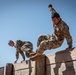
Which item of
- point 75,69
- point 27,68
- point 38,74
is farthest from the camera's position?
point 27,68

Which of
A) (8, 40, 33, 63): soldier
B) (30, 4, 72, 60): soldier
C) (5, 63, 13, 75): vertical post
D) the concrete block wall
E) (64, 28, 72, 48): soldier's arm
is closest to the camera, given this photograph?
the concrete block wall

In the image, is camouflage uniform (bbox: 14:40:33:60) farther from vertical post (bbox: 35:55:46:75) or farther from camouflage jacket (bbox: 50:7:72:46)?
vertical post (bbox: 35:55:46:75)

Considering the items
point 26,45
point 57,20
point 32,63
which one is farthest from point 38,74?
point 26,45

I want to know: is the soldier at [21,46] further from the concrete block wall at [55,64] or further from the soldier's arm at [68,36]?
the soldier's arm at [68,36]

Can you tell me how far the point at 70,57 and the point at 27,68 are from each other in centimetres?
172

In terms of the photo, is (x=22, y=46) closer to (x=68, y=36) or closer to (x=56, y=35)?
(x=56, y=35)

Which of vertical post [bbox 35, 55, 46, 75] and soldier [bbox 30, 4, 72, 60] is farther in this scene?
soldier [bbox 30, 4, 72, 60]

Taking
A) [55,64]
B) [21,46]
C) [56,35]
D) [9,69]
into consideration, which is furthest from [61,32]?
[21,46]

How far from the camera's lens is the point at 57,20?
5.25m

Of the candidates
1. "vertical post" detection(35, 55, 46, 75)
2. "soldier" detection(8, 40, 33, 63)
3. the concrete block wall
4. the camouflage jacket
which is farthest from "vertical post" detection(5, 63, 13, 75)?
the camouflage jacket

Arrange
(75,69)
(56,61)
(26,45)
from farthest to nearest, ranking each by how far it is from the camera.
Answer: (26,45), (56,61), (75,69)

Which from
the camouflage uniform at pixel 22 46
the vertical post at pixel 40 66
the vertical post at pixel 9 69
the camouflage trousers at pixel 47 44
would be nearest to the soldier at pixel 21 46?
the camouflage uniform at pixel 22 46

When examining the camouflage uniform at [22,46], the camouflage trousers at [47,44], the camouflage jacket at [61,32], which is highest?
the camouflage uniform at [22,46]

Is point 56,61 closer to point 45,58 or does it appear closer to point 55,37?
point 45,58
